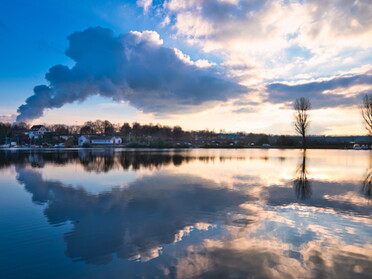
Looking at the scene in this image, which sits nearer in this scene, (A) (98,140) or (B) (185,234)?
(B) (185,234)

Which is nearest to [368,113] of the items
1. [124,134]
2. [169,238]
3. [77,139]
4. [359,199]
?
[359,199]

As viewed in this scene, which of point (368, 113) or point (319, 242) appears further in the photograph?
point (368, 113)

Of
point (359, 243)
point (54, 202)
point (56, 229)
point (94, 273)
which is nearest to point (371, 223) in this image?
point (359, 243)

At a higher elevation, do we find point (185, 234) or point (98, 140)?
point (98, 140)

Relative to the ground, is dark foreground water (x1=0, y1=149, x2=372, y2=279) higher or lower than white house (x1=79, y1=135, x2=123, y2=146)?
lower

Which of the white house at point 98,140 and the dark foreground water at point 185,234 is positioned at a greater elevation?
the white house at point 98,140

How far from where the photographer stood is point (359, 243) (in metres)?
6.00

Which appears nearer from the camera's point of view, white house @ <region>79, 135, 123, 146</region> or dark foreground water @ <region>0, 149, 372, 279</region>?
dark foreground water @ <region>0, 149, 372, 279</region>

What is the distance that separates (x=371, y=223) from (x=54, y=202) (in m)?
11.7

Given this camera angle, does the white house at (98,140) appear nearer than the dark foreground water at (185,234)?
No

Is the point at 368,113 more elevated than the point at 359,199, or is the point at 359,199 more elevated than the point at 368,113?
the point at 368,113

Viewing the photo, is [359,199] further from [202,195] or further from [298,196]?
[202,195]

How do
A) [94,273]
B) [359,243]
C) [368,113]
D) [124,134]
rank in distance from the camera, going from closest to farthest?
[94,273] → [359,243] → [368,113] → [124,134]

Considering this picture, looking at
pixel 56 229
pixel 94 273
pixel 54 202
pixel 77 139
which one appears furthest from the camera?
pixel 77 139
